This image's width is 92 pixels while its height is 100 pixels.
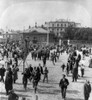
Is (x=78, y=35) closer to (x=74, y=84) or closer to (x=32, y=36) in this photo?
(x=32, y=36)

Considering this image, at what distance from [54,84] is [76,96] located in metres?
2.98

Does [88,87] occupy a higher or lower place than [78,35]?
lower

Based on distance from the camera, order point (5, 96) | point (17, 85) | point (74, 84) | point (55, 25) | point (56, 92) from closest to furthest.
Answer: point (5, 96) < point (56, 92) < point (17, 85) < point (74, 84) < point (55, 25)

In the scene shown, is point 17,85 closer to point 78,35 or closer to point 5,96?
point 5,96

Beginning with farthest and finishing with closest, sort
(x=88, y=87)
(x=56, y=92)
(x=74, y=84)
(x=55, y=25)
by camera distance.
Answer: (x=55, y=25), (x=74, y=84), (x=56, y=92), (x=88, y=87)

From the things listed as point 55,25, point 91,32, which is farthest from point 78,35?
point 55,25

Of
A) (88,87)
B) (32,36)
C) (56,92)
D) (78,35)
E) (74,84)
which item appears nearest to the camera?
(88,87)

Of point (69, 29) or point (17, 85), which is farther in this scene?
point (69, 29)

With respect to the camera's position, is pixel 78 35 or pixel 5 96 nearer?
pixel 5 96

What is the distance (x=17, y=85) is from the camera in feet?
45.1

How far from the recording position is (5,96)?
36.5 feet

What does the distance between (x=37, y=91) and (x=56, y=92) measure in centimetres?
91

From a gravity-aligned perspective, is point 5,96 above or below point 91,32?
below

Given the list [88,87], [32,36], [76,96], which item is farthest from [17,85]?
[32,36]
